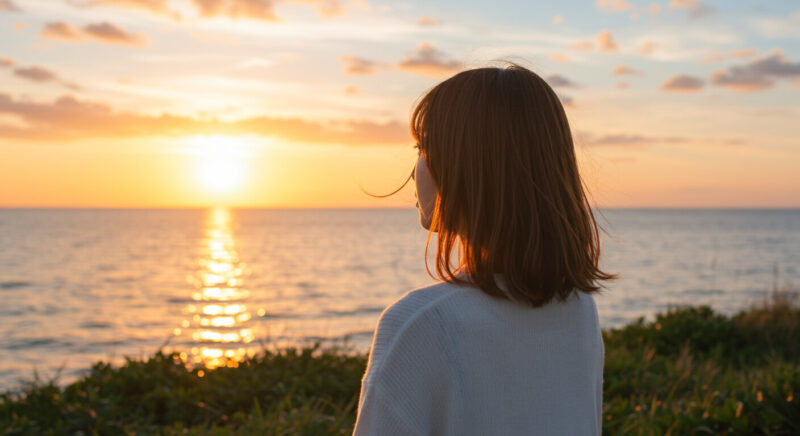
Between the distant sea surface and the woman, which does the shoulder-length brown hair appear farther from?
the distant sea surface

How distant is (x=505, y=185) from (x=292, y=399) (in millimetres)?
5152

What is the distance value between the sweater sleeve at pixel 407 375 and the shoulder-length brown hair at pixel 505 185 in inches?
6.7

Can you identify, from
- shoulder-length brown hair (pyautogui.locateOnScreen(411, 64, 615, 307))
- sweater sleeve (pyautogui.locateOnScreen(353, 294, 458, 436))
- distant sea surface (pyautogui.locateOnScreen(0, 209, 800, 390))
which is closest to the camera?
sweater sleeve (pyautogui.locateOnScreen(353, 294, 458, 436))

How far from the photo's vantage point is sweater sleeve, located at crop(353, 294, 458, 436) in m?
1.33

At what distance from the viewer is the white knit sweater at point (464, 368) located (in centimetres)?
133

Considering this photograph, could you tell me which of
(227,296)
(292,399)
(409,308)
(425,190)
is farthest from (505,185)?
(227,296)

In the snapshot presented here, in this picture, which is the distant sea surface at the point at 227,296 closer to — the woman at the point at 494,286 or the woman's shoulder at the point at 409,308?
the woman at the point at 494,286

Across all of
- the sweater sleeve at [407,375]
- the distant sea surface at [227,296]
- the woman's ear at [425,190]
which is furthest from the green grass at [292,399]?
the sweater sleeve at [407,375]

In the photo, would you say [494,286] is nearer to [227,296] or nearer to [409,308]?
[409,308]

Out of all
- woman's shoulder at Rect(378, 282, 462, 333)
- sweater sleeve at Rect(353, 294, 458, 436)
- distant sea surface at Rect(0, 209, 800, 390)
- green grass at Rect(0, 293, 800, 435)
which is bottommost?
distant sea surface at Rect(0, 209, 800, 390)

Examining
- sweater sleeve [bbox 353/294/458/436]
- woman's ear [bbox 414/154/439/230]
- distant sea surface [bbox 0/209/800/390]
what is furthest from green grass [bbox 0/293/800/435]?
sweater sleeve [bbox 353/294/458/436]

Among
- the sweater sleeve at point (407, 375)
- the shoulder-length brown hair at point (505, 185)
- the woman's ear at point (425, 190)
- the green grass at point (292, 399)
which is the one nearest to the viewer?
the sweater sleeve at point (407, 375)

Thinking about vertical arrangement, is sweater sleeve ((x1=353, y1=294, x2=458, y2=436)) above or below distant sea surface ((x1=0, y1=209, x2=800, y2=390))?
above

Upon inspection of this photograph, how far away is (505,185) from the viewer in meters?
1.50
